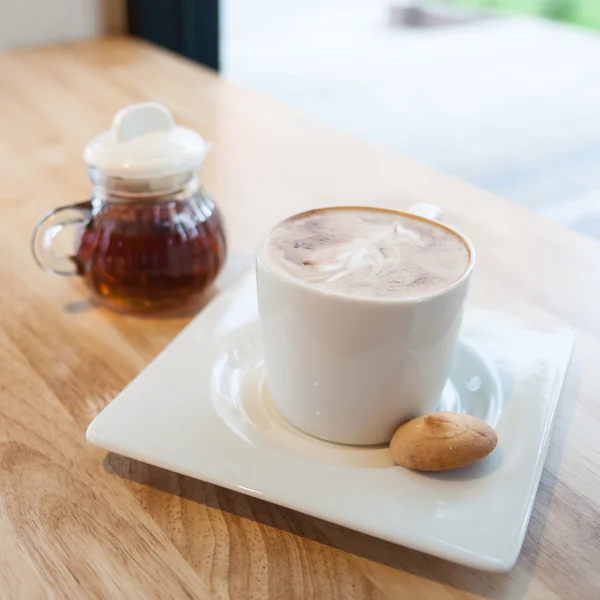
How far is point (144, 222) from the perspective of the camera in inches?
24.1

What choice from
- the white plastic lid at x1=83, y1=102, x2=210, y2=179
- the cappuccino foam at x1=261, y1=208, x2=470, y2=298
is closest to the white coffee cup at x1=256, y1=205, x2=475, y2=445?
the cappuccino foam at x1=261, y1=208, x2=470, y2=298

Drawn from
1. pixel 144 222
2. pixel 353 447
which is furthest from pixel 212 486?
pixel 144 222

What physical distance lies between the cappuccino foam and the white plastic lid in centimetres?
13

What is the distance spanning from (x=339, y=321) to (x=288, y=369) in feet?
0.19

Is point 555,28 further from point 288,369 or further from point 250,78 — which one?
point 288,369

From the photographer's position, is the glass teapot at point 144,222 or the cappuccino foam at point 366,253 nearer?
the cappuccino foam at point 366,253

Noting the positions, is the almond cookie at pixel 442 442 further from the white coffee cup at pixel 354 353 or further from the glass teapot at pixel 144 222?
the glass teapot at pixel 144 222

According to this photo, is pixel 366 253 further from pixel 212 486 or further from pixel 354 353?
pixel 212 486

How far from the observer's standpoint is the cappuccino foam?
1.43 feet

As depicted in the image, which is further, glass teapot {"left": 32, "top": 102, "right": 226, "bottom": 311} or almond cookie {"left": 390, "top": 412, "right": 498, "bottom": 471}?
glass teapot {"left": 32, "top": 102, "right": 226, "bottom": 311}

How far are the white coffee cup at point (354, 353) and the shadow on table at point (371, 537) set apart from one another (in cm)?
6

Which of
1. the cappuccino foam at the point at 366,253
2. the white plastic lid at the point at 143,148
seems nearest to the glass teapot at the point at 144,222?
the white plastic lid at the point at 143,148

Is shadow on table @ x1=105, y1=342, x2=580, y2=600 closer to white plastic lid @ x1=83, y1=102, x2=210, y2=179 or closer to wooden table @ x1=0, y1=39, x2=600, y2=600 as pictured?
wooden table @ x1=0, y1=39, x2=600, y2=600

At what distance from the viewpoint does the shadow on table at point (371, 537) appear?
0.40 m
